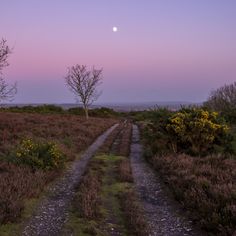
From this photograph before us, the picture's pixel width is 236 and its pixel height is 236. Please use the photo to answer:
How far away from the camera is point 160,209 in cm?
988

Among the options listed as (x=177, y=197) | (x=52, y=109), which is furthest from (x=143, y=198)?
(x=52, y=109)

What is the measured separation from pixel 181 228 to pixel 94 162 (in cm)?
919

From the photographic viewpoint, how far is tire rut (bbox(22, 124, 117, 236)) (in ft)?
26.2

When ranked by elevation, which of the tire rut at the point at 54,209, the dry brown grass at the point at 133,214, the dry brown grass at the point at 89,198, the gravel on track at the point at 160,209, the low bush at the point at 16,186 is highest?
the low bush at the point at 16,186

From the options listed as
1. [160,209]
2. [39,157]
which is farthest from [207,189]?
[39,157]

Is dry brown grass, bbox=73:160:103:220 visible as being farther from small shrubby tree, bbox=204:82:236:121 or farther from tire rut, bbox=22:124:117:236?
small shrubby tree, bbox=204:82:236:121

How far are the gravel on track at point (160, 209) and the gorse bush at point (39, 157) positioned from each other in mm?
3131

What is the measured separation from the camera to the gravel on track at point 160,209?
8.13 m

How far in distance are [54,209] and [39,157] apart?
18.5 ft

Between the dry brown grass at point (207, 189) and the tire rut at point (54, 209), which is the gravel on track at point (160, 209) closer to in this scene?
the dry brown grass at point (207, 189)

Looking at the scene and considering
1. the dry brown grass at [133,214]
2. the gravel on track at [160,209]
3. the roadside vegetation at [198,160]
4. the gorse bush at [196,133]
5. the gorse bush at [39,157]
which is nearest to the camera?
the dry brown grass at [133,214]

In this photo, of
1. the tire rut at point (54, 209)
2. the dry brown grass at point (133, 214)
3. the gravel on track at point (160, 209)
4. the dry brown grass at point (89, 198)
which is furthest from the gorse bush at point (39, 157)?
the dry brown grass at point (133, 214)

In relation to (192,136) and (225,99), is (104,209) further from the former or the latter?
(225,99)

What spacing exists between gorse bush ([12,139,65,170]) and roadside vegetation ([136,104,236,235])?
4.10m
